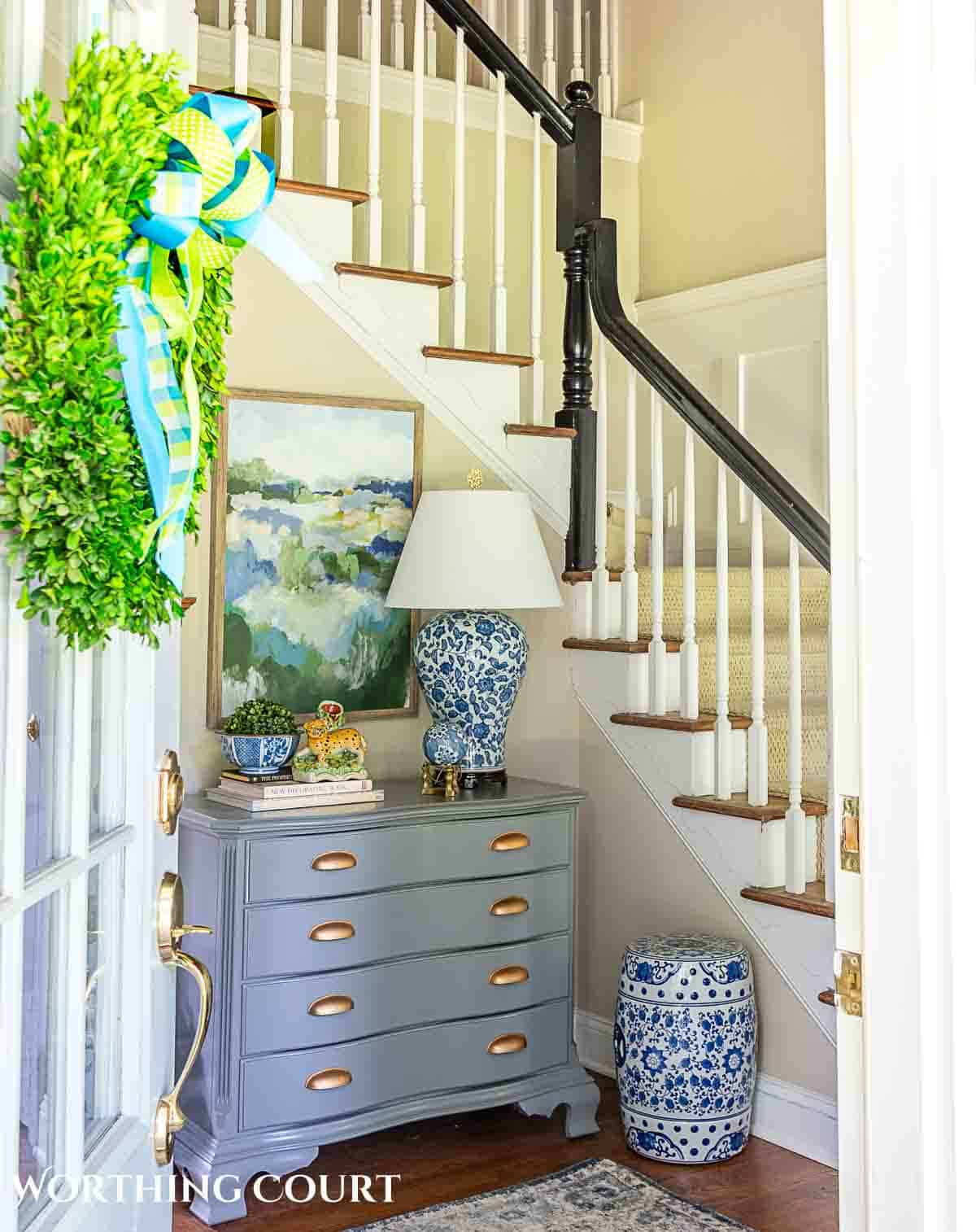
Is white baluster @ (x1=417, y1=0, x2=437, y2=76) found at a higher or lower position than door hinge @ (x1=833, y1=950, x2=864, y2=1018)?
higher

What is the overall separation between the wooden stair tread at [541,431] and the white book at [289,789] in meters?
1.05

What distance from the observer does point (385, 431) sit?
3570 millimetres

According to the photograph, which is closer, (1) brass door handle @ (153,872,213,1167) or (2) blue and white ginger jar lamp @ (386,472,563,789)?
(1) brass door handle @ (153,872,213,1167)

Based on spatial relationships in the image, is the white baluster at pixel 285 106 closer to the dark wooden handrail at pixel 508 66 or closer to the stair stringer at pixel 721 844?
the dark wooden handrail at pixel 508 66

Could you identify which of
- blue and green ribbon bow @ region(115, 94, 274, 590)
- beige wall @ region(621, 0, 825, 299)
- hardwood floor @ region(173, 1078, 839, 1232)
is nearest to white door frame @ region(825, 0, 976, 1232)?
blue and green ribbon bow @ region(115, 94, 274, 590)

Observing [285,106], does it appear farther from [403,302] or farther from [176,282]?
[176,282]

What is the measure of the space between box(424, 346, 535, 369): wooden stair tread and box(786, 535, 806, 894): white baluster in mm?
937

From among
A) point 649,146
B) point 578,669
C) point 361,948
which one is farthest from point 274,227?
point 649,146

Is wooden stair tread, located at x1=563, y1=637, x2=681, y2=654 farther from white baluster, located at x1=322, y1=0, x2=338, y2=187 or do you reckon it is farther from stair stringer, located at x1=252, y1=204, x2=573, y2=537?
white baluster, located at x1=322, y1=0, x2=338, y2=187

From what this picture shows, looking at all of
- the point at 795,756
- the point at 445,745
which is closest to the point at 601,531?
the point at 445,745

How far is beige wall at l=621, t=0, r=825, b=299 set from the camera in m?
4.21

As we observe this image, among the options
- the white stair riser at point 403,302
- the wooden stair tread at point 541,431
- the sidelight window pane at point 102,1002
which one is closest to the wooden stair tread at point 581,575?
the wooden stair tread at point 541,431

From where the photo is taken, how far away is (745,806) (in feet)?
10.6

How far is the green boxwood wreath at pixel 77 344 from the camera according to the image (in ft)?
2.80
